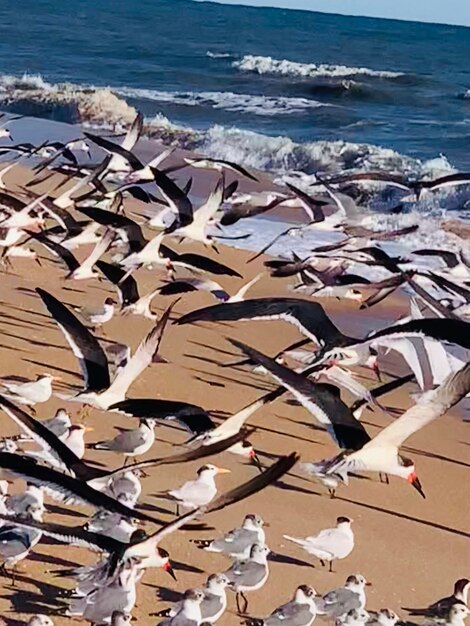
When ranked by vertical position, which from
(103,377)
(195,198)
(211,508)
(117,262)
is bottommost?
(195,198)

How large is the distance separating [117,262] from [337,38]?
55.1 metres

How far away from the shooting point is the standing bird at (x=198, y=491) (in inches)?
204

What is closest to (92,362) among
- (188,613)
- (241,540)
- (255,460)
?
(255,460)

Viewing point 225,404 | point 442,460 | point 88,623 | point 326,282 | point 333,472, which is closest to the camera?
point 88,623

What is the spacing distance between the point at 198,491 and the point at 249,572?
0.69 meters

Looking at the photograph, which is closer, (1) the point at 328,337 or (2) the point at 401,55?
(1) the point at 328,337

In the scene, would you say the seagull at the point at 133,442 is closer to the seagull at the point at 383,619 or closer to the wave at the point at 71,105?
the seagull at the point at 383,619

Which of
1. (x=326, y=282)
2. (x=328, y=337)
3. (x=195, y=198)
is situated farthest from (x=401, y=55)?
(x=328, y=337)

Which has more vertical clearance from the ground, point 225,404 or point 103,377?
point 103,377

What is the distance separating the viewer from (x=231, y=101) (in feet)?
91.4

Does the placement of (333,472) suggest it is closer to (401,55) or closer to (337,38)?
(401,55)

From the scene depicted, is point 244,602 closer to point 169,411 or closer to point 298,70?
point 169,411

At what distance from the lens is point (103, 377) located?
5582mm

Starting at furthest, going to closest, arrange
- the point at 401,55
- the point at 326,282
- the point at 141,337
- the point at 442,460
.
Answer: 1. the point at 401,55
2. the point at 326,282
3. the point at 141,337
4. the point at 442,460
